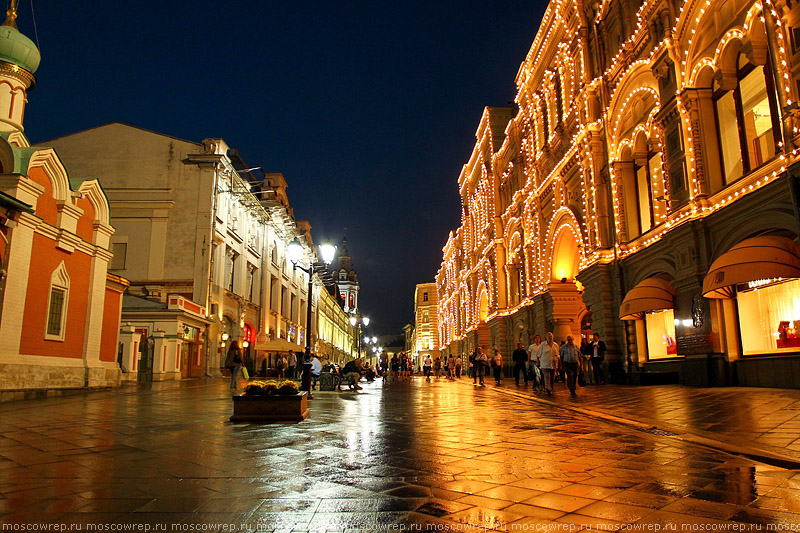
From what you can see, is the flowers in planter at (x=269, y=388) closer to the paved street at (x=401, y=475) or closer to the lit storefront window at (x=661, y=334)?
the paved street at (x=401, y=475)

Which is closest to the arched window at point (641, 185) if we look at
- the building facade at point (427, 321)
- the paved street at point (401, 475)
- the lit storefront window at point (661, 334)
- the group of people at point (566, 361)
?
the lit storefront window at point (661, 334)

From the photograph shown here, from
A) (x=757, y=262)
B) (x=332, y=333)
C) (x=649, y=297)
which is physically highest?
(x=332, y=333)

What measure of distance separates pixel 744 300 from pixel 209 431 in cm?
1363

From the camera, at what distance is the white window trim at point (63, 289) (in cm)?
1623

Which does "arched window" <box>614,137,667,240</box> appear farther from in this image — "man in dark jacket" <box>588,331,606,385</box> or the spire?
the spire

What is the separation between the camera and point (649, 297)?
17781 mm

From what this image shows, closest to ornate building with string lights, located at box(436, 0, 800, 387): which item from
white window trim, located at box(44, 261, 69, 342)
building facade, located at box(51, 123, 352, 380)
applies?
building facade, located at box(51, 123, 352, 380)

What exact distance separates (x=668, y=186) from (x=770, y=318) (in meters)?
5.78

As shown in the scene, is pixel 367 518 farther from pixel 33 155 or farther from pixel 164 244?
pixel 164 244

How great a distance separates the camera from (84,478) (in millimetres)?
4570

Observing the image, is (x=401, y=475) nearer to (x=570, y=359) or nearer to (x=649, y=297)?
(x=570, y=359)

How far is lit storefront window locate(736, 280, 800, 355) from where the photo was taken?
13.1 m

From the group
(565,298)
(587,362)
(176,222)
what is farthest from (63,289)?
(565,298)

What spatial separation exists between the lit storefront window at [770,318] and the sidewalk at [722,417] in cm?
127
